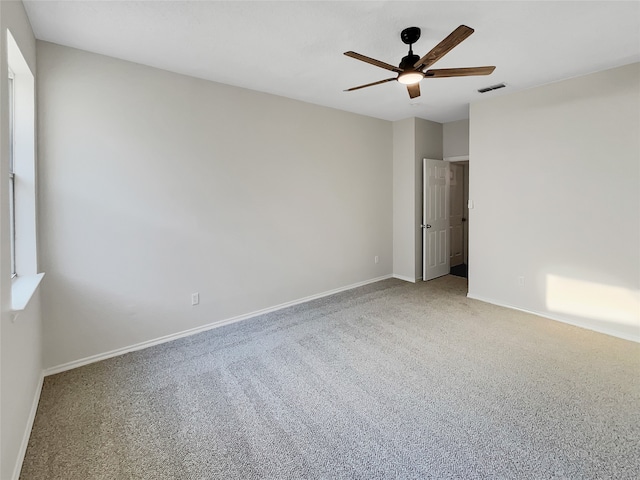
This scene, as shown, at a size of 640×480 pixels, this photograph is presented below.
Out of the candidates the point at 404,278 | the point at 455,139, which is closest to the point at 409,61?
the point at 455,139

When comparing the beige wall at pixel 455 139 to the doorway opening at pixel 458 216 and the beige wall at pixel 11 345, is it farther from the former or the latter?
the beige wall at pixel 11 345

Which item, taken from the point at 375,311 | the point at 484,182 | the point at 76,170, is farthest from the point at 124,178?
the point at 484,182

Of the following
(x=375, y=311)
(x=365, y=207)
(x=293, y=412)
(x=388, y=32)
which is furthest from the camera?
(x=365, y=207)

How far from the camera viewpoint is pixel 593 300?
10.9 feet

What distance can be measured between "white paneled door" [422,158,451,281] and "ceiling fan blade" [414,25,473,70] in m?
2.94

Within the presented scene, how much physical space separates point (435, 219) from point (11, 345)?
5.22 m

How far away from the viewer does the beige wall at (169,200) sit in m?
2.59

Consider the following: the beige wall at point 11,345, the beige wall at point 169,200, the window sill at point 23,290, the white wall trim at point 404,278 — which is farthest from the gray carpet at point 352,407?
the white wall trim at point 404,278

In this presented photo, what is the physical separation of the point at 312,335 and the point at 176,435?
1.58 metres

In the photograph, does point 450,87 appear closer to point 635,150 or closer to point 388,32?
point 388,32

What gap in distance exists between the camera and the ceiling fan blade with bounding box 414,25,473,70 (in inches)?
70.3

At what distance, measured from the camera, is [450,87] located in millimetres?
3582

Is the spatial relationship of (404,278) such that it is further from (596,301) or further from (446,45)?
(446,45)

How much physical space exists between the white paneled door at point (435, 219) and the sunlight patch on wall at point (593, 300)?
71.6 inches
